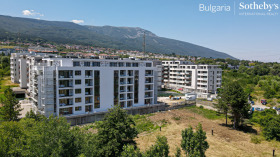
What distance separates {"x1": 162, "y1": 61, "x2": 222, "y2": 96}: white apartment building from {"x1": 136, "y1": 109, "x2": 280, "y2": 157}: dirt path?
33.8 metres

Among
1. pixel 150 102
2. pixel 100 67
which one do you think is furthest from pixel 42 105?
pixel 150 102

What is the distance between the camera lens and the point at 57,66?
38.3 meters

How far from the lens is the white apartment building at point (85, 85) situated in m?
38.5

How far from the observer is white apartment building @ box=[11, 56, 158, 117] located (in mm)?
38469

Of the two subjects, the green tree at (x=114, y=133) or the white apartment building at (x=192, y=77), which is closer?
the green tree at (x=114, y=133)

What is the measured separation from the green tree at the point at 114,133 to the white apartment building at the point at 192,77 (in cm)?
5791

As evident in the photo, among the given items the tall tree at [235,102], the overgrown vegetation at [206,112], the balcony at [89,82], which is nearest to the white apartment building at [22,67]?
the balcony at [89,82]

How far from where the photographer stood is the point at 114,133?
78.3 feet

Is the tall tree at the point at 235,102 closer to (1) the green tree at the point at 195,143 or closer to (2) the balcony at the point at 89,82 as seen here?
(1) the green tree at the point at 195,143

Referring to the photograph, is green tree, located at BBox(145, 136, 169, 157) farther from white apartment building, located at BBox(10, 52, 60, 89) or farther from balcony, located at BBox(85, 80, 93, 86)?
white apartment building, located at BBox(10, 52, 60, 89)

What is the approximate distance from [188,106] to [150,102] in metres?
15.1

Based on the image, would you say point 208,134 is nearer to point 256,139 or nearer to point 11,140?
point 256,139

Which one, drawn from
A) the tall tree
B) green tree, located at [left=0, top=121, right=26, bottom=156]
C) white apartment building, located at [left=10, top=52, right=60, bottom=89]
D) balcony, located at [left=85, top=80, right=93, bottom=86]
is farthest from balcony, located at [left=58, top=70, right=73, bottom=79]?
the tall tree

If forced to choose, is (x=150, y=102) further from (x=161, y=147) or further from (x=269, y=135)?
(x=161, y=147)
